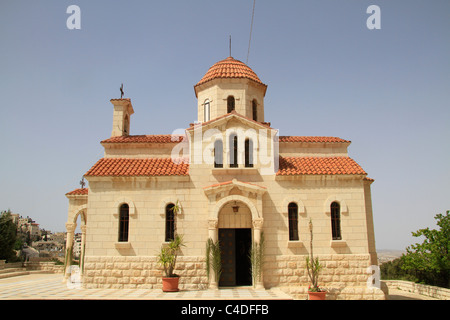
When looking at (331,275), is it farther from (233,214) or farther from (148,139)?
(148,139)

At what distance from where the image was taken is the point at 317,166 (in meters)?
17.7

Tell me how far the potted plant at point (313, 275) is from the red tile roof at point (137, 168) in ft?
22.7

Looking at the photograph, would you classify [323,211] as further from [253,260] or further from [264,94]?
[264,94]

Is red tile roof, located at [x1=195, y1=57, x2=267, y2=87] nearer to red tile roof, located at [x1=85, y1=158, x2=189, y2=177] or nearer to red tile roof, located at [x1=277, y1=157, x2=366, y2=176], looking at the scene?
red tile roof, located at [x1=277, y1=157, x2=366, y2=176]

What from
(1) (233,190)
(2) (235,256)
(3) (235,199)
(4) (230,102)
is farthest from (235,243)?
(4) (230,102)

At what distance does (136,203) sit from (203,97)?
7628 mm

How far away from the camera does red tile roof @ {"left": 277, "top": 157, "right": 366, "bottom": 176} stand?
671 inches

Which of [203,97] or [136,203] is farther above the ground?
[203,97]

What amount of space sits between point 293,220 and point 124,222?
8.04m

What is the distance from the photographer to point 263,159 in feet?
57.1

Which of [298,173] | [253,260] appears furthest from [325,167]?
[253,260]

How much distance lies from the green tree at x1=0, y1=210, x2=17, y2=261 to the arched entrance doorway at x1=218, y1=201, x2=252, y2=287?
23.4 m

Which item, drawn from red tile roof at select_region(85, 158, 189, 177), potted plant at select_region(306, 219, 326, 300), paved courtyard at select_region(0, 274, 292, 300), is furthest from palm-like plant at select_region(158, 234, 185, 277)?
potted plant at select_region(306, 219, 326, 300)
